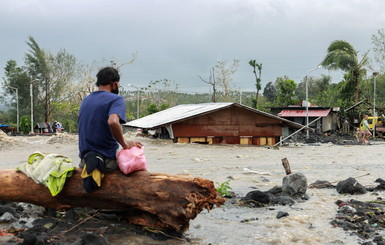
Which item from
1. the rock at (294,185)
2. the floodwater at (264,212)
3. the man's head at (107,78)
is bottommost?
the floodwater at (264,212)

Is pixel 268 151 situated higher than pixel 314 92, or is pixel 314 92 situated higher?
pixel 314 92

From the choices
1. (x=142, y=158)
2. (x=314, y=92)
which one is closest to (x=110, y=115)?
(x=142, y=158)

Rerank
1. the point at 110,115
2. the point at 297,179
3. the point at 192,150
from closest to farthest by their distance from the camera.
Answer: the point at 110,115 → the point at 297,179 → the point at 192,150

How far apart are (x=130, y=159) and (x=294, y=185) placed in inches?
170

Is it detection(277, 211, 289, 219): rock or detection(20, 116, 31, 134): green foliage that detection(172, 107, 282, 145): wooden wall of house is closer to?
detection(277, 211, 289, 219): rock

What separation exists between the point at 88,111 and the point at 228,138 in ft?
57.7

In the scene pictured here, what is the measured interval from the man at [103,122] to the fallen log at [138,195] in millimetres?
349

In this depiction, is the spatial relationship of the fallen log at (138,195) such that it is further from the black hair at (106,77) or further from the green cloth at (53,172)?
the black hair at (106,77)

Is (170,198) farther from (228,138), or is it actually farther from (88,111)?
(228,138)

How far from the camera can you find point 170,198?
5.78 meters

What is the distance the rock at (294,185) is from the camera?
9023 mm

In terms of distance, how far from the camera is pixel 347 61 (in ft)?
155

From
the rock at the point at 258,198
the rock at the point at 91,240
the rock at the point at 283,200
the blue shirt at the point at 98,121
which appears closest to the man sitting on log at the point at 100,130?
the blue shirt at the point at 98,121

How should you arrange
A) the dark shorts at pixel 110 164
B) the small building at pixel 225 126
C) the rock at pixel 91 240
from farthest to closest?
the small building at pixel 225 126, the dark shorts at pixel 110 164, the rock at pixel 91 240
